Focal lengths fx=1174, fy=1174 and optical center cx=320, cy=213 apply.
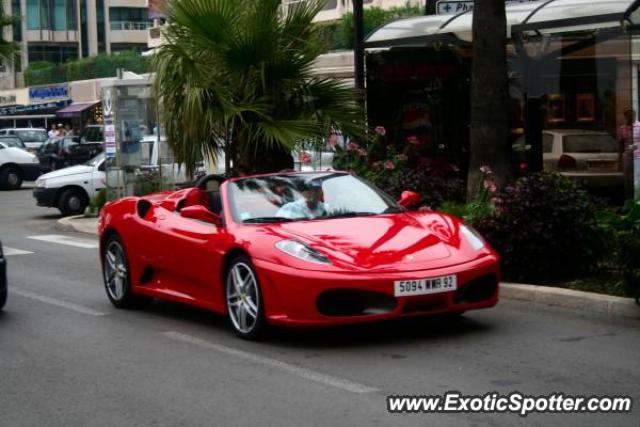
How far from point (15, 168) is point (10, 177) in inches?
12.5

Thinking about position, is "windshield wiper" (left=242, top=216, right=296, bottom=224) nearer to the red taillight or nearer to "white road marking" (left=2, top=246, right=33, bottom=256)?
"white road marking" (left=2, top=246, right=33, bottom=256)

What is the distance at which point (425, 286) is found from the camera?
835cm

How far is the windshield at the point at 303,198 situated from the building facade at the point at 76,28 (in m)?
78.4

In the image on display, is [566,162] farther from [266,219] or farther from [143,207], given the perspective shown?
[266,219]

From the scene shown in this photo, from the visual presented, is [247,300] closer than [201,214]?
→ Yes

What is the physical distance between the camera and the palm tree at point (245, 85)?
13.6 meters

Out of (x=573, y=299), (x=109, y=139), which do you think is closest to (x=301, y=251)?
(x=573, y=299)

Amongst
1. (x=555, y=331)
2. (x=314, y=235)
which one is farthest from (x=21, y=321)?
(x=555, y=331)

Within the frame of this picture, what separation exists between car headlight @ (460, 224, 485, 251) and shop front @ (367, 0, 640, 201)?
23.5 ft

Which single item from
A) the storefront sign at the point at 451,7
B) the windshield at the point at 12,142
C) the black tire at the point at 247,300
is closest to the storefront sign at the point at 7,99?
the windshield at the point at 12,142

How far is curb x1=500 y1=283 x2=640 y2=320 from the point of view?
9570 millimetres

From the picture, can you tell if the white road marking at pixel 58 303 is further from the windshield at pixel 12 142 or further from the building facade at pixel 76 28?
the building facade at pixel 76 28

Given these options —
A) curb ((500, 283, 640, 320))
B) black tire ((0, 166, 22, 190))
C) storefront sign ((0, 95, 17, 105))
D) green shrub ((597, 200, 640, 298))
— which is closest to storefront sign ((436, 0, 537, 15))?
curb ((500, 283, 640, 320))

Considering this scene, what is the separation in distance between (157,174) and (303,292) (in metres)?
13.5
